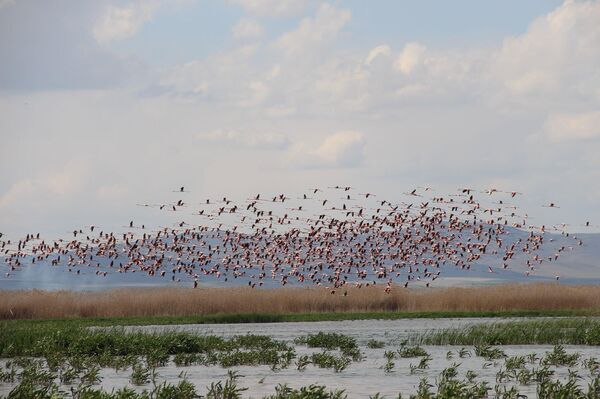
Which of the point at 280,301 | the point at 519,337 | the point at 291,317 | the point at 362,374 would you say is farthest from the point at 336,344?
the point at 280,301

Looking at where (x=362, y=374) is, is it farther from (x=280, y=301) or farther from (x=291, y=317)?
(x=280, y=301)

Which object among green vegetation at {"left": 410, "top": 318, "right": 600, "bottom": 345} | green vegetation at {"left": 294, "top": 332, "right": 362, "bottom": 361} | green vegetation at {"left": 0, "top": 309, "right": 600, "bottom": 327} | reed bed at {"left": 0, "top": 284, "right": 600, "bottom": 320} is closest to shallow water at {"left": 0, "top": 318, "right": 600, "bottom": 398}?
green vegetation at {"left": 294, "top": 332, "right": 362, "bottom": 361}

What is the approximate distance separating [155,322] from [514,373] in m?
30.1

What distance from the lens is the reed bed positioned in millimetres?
59906

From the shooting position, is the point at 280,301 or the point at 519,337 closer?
the point at 519,337

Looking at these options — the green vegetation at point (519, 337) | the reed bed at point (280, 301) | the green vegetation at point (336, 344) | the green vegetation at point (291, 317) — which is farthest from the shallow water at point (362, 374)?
the reed bed at point (280, 301)

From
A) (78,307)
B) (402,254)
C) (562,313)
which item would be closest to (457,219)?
(402,254)

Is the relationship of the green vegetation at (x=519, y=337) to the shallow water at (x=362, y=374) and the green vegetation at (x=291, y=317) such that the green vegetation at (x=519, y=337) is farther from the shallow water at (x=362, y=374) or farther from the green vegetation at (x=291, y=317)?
the green vegetation at (x=291, y=317)

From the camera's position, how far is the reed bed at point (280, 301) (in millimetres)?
59906

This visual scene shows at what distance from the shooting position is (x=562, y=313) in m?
62.4

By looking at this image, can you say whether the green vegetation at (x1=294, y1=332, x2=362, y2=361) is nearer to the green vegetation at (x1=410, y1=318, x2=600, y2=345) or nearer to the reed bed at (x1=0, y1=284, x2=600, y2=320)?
the green vegetation at (x1=410, y1=318, x2=600, y2=345)

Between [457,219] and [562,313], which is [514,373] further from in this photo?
[562,313]

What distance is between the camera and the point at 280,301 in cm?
6222

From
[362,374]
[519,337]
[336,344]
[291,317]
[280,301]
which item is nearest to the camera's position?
[362,374]
